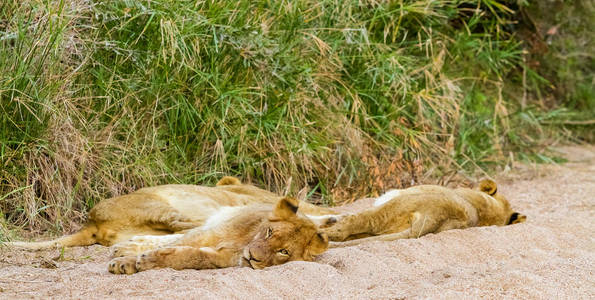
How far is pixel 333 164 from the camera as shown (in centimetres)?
557

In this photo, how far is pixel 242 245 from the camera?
3.39 m

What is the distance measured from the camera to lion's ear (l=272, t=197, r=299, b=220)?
3.41m

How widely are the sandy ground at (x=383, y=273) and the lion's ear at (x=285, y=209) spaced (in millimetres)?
250

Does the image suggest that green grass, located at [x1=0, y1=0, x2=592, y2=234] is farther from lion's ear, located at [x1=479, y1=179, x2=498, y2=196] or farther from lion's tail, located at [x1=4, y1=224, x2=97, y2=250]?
lion's ear, located at [x1=479, y1=179, x2=498, y2=196]

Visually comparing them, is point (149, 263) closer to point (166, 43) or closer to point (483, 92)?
point (166, 43)

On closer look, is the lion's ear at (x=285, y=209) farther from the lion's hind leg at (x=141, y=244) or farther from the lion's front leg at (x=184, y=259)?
the lion's hind leg at (x=141, y=244)

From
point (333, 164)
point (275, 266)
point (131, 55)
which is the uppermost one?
point (131, 55)

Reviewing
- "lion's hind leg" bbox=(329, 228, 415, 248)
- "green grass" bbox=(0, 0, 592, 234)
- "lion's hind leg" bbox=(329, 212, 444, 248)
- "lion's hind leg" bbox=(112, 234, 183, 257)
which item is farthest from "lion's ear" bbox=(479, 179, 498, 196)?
"lion's hind leg" bbox=(112, 234, 183, 257)

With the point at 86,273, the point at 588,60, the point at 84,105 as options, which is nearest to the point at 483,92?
the point at 588,60

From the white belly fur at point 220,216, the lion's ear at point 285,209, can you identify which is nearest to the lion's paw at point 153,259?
the white belly fur at point 220,216

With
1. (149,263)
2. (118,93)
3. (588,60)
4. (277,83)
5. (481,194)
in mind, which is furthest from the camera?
(588,60)

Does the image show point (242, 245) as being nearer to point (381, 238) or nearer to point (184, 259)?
point (184, 259)

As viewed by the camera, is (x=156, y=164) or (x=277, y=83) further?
(x=277, y=83)

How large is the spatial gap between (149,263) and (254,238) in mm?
451
